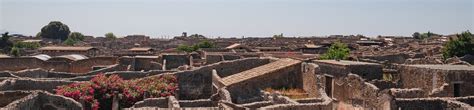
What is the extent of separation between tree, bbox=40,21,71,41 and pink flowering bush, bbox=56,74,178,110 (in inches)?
4066

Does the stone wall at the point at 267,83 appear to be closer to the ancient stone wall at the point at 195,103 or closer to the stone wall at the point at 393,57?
the ancient stone wall at the point at 195,103

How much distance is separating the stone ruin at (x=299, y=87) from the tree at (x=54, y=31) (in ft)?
318

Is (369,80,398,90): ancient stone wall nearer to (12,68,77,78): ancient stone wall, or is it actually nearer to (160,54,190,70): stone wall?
(12,68,77,78): ancient stone wall

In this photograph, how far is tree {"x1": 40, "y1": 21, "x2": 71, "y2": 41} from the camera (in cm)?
12604

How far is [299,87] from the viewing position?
87.6ft

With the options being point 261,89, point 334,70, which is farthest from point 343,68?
point 261,89

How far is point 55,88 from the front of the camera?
2770 cm

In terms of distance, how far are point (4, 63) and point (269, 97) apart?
32.1 metres

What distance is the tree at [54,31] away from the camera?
126m

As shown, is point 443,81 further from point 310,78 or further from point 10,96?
point 10,96

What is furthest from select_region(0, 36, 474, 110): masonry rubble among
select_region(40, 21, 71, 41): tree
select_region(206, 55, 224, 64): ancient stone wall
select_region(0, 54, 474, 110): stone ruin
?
select_region(40, 21, 71, 41): tree

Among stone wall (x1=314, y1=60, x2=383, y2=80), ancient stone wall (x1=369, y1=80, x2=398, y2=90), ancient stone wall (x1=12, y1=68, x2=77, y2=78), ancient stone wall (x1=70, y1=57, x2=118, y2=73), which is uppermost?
stone wall (x1=314, y1=60, x2=383, y2=80)

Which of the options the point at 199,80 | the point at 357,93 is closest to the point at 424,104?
the point at 357,93

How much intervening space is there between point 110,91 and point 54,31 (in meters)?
105
